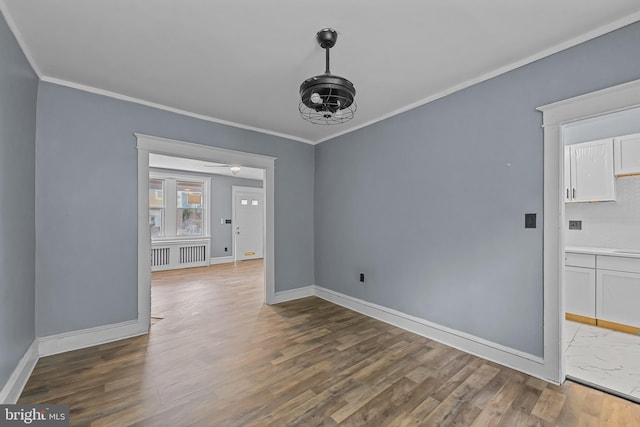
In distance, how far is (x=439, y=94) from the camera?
2896 millimetres

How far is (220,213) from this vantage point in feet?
26.2

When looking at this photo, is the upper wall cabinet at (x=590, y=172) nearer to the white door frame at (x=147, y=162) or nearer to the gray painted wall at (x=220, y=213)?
the white door frame at (x=147, y=162)

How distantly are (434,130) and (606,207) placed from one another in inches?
101

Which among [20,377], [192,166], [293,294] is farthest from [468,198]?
[192,166]

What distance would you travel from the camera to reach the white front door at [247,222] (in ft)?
27.1

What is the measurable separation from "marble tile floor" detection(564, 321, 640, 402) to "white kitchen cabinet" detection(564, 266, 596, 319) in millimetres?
186

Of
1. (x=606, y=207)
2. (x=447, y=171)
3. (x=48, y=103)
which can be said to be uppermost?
(x=48, y=103)

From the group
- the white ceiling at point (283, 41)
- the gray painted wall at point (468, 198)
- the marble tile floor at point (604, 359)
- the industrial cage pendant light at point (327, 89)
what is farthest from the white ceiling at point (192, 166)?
the marble tile floor at point (604, 359)

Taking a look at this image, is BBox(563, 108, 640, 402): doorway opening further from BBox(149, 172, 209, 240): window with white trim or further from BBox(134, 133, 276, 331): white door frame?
BBox(149, 172, 209, 240): window with white trim

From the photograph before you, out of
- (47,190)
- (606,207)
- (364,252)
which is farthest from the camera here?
(364,252)

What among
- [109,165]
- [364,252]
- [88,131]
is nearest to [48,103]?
[88,131]

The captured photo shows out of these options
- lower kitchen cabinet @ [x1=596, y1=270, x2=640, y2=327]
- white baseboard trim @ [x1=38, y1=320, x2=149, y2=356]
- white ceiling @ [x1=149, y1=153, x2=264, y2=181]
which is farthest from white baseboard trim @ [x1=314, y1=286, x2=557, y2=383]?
white ceiling @ [x1=149, y1=153, x2=264, y2=181]

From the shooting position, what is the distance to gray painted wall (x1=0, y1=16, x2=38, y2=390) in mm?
1795

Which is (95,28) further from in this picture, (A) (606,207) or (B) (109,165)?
(A) (606,207)
